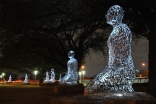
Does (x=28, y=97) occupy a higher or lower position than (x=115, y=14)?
lower

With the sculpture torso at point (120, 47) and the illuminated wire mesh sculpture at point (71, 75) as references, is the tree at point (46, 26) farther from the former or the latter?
the sculpture torso at point (120, 47)

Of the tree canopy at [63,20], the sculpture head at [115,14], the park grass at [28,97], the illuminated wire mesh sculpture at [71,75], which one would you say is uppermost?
the tree canopy at [63,20]

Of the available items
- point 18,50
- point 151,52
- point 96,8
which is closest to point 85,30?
point 18,50

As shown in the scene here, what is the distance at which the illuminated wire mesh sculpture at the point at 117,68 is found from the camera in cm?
590

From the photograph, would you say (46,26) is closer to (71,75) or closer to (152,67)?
(71,75)

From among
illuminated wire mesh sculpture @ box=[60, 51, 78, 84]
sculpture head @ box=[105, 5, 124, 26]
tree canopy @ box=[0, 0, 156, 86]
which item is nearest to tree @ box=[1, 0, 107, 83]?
tree canopy @ box=[0, 0, 156, 86]

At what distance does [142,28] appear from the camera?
13477mm

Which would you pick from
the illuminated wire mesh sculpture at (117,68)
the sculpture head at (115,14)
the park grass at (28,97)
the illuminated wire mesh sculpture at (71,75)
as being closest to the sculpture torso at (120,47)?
the illuminated wire mesh sculpture at (117,68)

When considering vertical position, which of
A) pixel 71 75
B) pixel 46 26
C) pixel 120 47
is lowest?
pixel 71 75

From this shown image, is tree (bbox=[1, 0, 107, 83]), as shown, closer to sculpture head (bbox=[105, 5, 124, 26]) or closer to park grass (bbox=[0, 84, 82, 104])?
park grass (bbox=[0, 84, 82, 104])

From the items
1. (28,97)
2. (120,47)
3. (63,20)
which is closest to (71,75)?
(28,97)

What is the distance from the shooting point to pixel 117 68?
6090 mm

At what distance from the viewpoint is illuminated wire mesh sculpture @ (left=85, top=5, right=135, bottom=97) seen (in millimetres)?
5902

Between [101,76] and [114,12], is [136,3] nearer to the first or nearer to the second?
[114,12]
